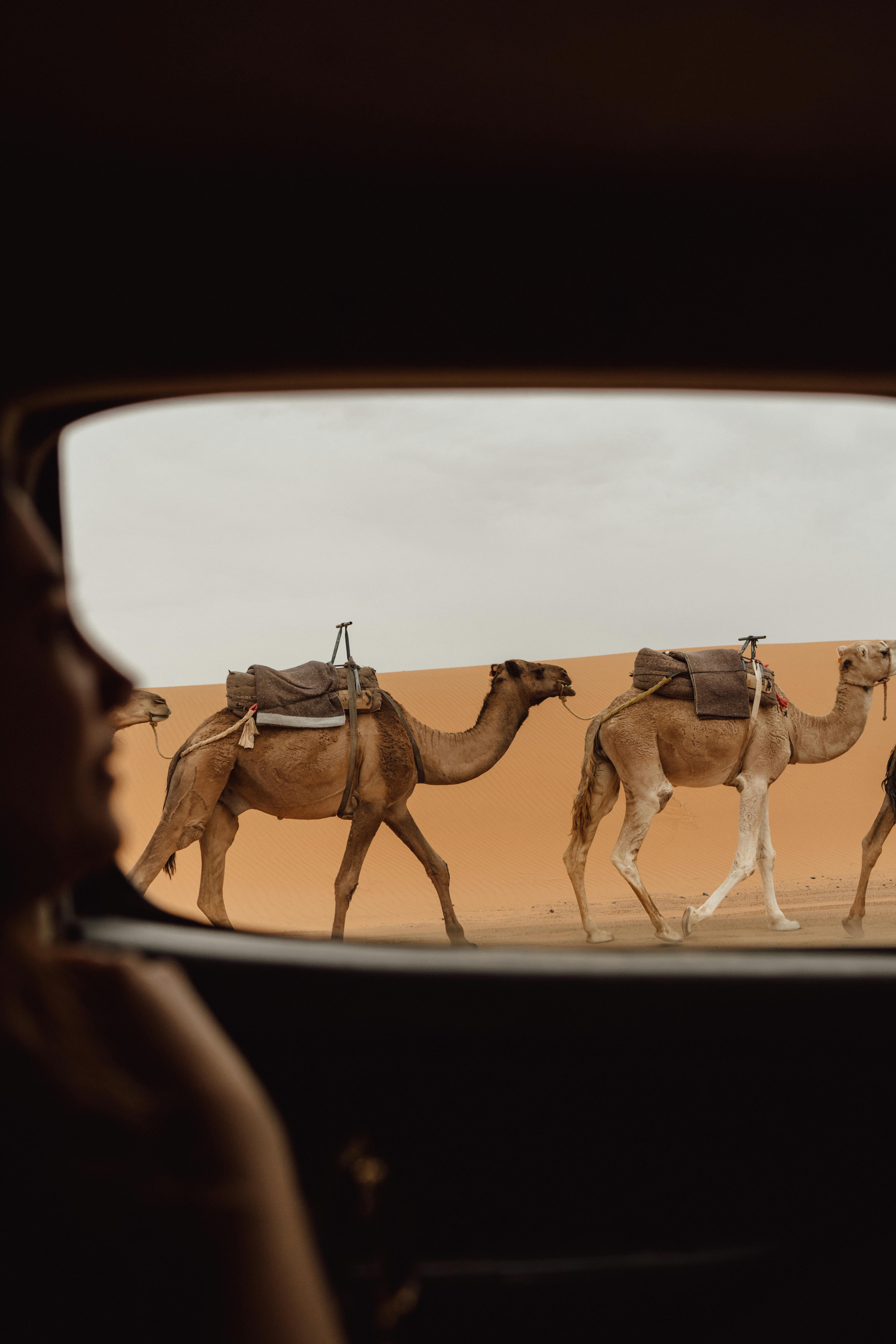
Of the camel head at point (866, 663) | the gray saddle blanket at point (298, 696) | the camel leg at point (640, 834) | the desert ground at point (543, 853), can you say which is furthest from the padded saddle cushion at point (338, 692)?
the camel head at point (866, 663)

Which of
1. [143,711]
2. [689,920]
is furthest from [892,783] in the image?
[143,711]

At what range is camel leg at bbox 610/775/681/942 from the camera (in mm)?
8398

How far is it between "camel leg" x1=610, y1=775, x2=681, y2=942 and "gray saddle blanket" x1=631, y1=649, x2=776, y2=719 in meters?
0.84

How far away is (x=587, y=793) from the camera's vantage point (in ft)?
29.9

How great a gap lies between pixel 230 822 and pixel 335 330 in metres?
6.51

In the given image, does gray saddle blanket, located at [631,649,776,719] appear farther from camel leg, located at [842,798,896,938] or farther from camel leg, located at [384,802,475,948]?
camel leg, located at [384,802,475,948]

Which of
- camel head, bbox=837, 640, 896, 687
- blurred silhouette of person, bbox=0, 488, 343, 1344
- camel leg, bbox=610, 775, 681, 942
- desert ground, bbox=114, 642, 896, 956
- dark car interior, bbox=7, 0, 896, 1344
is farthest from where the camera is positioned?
desert ground, bbox=114, 642, 896, 956

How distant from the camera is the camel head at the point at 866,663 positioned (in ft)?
30.1

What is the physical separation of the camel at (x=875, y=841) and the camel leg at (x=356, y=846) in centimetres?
419

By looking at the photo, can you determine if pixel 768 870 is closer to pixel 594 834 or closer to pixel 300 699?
pixel 594 834

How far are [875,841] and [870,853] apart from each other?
0.43 feet

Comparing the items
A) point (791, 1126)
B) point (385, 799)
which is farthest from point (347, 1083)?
point (385, 799)

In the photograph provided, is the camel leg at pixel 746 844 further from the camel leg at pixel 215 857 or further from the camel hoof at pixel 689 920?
the camel leg at pixel 215 857

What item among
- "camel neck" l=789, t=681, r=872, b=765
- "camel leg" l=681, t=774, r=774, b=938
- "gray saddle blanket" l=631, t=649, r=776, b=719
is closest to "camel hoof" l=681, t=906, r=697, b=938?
"camel leg" l=681, t=774, r=774, b=938
